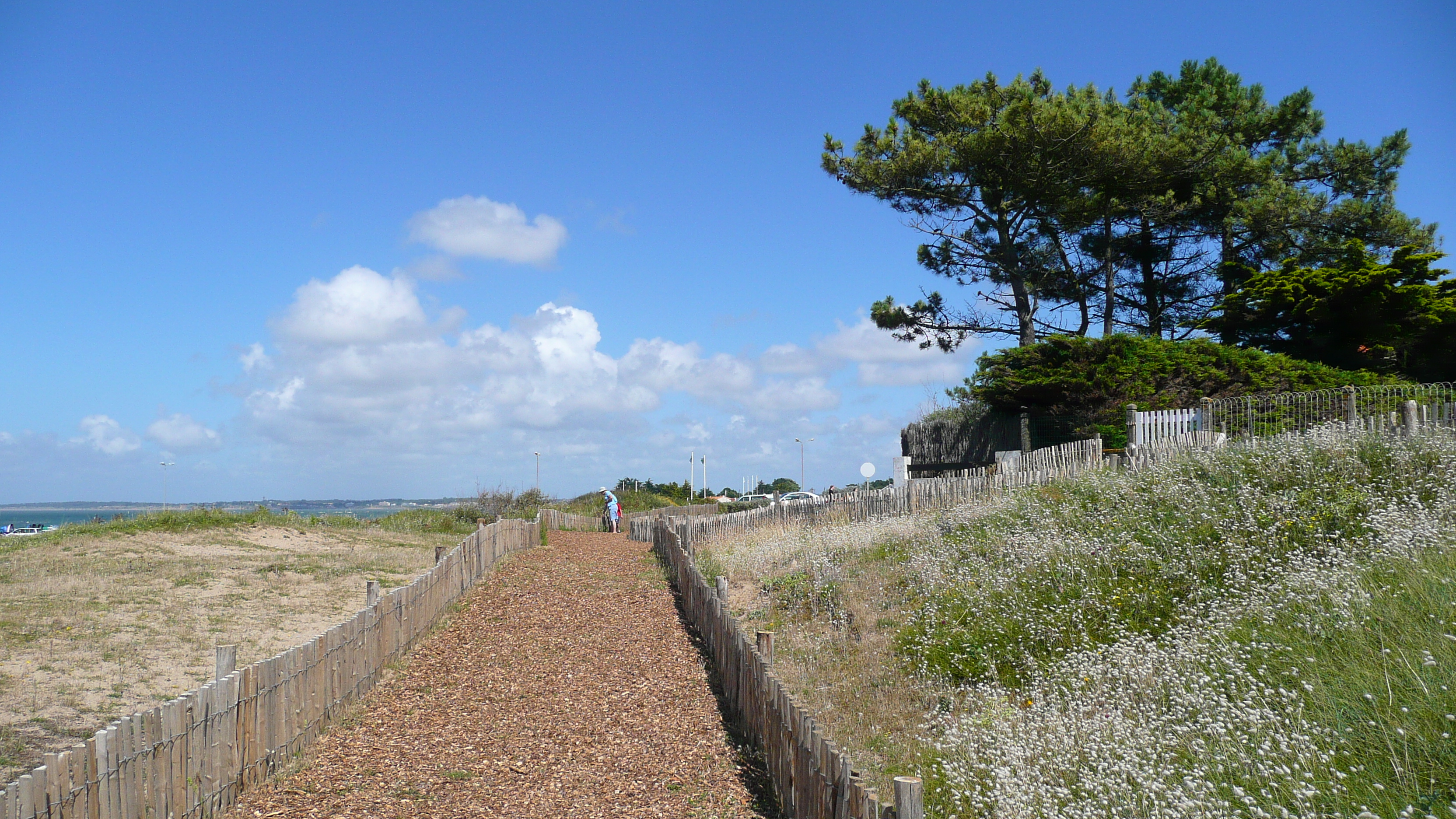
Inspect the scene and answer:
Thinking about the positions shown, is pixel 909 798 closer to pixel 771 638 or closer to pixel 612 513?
pixel 771 638

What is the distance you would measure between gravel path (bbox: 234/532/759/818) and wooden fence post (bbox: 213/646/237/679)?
770 millimetres

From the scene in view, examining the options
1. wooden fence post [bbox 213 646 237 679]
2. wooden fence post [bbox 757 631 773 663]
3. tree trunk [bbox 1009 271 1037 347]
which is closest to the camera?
wooden fence post [bbox 213 646 237 679]

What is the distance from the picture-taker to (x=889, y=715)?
21.4 feet

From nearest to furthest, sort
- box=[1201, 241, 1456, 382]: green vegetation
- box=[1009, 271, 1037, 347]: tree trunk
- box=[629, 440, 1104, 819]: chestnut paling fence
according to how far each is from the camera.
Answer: box=[629, 440, 1104, 819]: chestnut paling fence
box=[1201, 241, 1456, 382]: green vegetation
box=[1009, 271, 1037, 347]: tree trunk

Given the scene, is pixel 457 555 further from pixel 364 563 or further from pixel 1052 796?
pixel 1052 796

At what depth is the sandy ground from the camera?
24.9 feet

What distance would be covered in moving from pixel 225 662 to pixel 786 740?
143 inches

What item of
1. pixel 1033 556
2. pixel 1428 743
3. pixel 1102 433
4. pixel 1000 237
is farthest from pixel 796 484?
pixel 1428 743

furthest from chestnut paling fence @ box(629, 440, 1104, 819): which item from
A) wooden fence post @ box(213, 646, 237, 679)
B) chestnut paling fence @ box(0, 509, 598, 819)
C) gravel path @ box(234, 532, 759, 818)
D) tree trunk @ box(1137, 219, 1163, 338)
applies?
tree trunk @ box(1137, 219, 1163, 338)

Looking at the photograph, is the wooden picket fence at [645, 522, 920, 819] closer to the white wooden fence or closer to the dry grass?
the dry grass

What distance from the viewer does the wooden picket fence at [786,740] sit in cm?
397

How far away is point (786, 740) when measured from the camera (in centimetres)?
543

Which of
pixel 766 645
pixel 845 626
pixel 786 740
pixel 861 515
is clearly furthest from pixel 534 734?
pixel 861 515

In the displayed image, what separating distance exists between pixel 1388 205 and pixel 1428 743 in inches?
1098
